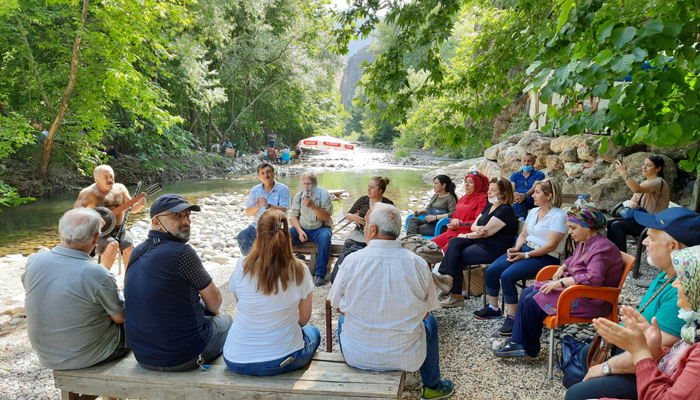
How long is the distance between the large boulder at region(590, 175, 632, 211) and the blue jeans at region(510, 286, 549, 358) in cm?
479

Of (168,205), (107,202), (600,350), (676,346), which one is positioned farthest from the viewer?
(107,202)

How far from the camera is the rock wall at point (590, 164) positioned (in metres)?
6.59

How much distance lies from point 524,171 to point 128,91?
9299 mm

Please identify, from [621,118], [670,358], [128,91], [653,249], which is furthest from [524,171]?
[128,91]

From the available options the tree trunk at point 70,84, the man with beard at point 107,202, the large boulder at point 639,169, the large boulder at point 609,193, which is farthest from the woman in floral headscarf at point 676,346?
the tree trunk at point 70,84

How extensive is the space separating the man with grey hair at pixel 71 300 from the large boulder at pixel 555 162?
30.2 ft

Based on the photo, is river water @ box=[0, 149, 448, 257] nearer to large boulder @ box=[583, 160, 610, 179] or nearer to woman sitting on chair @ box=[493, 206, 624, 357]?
large boulder @ box=[583, 160, 610, 179]

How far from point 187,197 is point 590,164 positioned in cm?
1192

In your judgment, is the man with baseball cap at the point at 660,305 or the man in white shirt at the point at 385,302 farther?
the man in white shirt at the point at 385,302

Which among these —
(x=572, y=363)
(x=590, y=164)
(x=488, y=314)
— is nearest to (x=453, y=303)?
→ (x=488, y=314)

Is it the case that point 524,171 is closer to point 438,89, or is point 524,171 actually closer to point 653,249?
point 438,89

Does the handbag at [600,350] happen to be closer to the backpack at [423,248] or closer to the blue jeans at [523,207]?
the backpack at [423,248]

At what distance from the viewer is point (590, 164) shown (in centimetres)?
807

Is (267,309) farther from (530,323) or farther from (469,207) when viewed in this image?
(469,207)
